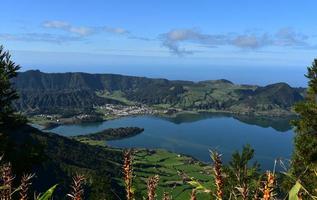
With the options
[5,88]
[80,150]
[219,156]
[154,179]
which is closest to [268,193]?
[219,156]

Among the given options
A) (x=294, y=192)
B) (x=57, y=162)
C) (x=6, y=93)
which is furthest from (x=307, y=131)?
(x=57, y=162)

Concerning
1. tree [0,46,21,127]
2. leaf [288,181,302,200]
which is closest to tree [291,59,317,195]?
tree [0,46,21,127]

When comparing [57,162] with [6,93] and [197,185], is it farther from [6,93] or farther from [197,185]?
[197,185]

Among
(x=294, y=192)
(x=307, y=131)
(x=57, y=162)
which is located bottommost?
(x=57, y=162)

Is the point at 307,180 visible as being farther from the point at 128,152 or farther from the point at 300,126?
the point at 128,152

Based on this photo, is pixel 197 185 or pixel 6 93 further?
pixel 6 93

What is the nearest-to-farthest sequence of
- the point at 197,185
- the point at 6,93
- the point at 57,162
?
the point at 197,185 < the point at 6,93 < the point at 57,162
